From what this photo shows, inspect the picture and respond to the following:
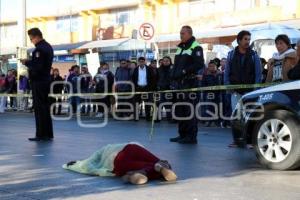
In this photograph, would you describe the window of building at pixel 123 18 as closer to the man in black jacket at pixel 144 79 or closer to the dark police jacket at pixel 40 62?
the man in black jacket at pixel 144 79

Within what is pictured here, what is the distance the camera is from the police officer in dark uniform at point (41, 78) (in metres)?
10.4

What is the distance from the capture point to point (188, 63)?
9945 mm

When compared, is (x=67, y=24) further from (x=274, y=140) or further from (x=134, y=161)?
(x=134, y=161)

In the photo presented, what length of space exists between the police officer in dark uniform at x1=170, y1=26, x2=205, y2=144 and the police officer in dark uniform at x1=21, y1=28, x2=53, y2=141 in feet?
7.56

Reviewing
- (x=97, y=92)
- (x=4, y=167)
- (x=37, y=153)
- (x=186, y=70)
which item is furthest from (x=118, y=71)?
(x=4, y=167)

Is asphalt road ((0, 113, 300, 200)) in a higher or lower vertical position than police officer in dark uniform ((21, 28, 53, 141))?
lower

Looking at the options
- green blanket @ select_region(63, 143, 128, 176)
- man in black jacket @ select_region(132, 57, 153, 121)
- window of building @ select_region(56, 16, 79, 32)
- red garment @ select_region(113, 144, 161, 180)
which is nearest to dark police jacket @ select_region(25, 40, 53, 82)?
green blanket @ select_region(63, 143, 128, 176)

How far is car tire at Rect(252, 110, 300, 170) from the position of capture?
695 centimetres

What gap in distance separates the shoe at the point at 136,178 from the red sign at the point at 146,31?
11.9 m

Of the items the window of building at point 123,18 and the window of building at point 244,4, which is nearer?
the window of building at point 244,4

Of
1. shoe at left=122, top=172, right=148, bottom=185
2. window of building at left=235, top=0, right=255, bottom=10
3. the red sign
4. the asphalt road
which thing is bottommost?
the asphalt road

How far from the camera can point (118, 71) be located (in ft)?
56.4

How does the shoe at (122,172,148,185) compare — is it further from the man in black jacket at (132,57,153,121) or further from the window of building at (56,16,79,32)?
the window of building at (56,16,79,32)

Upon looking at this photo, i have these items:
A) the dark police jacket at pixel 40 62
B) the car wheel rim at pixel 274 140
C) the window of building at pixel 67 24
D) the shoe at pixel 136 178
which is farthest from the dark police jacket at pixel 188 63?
the window of building at pixel 67 24
